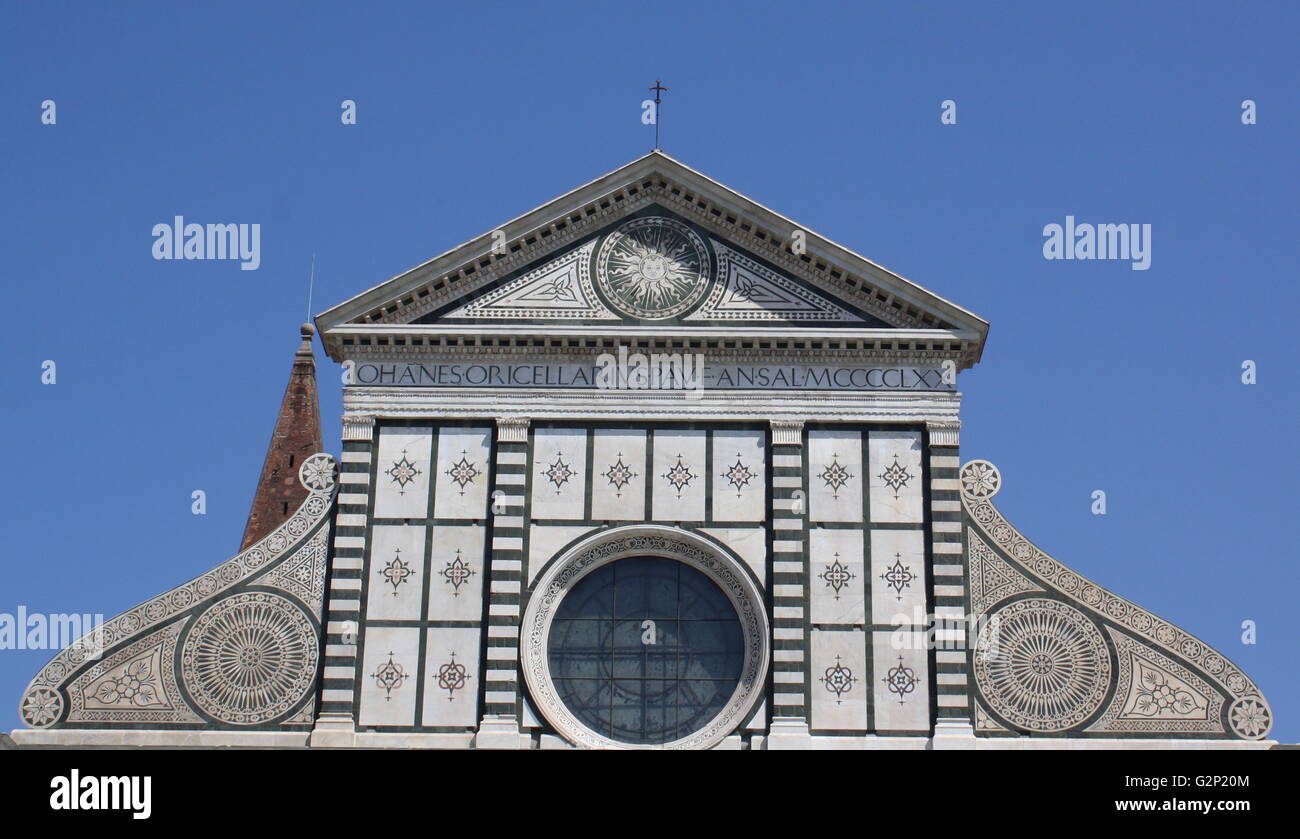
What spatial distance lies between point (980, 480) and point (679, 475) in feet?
14.4

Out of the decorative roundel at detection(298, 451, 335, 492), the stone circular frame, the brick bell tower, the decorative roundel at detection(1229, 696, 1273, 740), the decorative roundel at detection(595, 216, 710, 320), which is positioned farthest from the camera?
the brick bell tower

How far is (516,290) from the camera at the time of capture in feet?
95.8

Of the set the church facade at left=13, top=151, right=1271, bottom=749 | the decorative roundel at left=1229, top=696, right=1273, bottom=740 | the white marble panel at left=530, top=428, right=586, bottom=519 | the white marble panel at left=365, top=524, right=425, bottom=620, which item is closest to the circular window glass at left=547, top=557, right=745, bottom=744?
the church facade at left=13, top=151, right=1271, bottom=749

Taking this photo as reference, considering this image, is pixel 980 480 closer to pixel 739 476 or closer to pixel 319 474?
pixel 739 476

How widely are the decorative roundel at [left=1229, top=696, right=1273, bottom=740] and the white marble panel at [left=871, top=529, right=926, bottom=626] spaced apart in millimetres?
4454

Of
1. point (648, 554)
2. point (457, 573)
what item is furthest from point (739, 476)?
point (457, 573)

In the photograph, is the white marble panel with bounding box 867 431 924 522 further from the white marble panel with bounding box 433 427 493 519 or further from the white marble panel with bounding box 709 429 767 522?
the white marble panel with bounding box 433 427 493 519

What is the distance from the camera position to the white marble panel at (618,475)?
2808cm

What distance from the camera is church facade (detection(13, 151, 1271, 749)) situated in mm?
27078

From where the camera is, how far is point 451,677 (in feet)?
89.5

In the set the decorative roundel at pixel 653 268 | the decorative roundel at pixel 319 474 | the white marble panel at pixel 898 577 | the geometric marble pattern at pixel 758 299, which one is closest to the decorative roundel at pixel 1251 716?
the white marble panel at pixel 898 577

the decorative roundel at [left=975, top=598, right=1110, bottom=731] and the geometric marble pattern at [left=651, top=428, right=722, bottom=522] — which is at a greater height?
the geometric marble pattern at [left=651, top=428, right=722, bottom=522]
